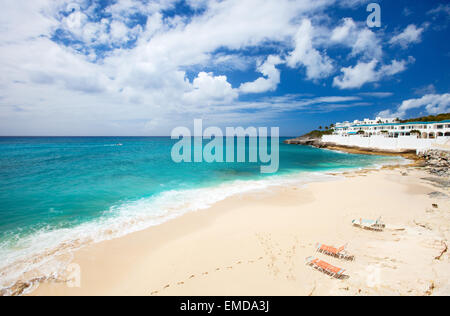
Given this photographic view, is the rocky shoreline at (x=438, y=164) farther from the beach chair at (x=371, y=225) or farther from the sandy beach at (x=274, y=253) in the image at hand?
the beach chair at (x=371, y=225)

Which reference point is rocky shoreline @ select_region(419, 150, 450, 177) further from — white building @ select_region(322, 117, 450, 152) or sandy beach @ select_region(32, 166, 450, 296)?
sandy beach @ select_region(32, 166, 450, 296)

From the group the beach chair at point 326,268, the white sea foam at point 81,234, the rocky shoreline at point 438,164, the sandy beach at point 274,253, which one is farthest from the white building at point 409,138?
the white sea foam at point 81,234

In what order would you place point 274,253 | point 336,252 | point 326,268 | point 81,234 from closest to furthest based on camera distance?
point 326,268
point 336,252
point 274,253
point 81,234

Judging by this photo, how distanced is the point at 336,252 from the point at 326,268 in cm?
122

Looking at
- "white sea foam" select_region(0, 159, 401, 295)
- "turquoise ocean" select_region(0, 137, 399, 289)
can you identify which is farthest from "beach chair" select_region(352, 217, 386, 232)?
"turquoise ocean" select_region(0, 137, 399, 289)

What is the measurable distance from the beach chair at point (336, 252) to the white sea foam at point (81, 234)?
323 inches

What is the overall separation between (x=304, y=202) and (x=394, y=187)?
10770 millimetres

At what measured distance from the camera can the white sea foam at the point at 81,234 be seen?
7.03 meters

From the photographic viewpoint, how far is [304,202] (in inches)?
556

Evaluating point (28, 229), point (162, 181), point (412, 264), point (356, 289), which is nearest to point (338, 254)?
point (356, 289)

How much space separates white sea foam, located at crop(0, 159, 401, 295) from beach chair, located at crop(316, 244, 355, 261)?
8.20 metres

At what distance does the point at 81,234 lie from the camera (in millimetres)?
9742

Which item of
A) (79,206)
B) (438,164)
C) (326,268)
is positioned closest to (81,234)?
(79,206)

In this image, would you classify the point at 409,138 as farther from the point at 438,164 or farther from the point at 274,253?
the point at 274,253
